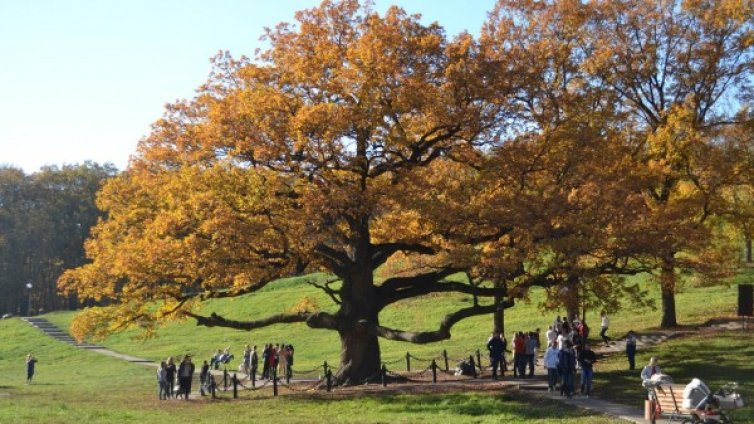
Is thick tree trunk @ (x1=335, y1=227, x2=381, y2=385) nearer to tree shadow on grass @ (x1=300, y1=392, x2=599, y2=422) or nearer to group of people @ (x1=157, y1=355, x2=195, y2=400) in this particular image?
tree shadow on grass @ (x1=300, y1=392, x2=599, y2=422)

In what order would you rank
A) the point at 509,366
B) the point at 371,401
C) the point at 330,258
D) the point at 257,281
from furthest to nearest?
the point at 509,366
the point at 330,258
the point at 257,281
the point at 371,401

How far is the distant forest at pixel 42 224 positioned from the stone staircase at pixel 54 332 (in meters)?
21.0

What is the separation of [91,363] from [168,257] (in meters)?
29.1

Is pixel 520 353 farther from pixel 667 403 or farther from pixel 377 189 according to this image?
pixel 667 403

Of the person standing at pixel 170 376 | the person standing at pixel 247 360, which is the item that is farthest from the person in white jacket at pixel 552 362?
the person standing at pixel 247 360

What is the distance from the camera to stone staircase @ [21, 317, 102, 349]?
187 feet

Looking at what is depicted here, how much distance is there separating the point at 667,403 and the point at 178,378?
61.8 feet

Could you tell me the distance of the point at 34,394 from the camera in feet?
104

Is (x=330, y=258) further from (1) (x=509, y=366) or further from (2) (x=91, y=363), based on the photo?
(2) (x=91, y=363)

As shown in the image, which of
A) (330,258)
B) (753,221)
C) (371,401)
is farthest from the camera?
(753,221)

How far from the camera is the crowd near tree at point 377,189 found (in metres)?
22.7

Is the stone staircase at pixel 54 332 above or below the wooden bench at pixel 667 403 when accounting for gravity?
above

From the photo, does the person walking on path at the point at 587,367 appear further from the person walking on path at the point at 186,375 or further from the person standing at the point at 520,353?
the person walking on path at the point at 186,375

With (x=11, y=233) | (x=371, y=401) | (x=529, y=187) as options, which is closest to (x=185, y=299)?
(x=371, y=401)
